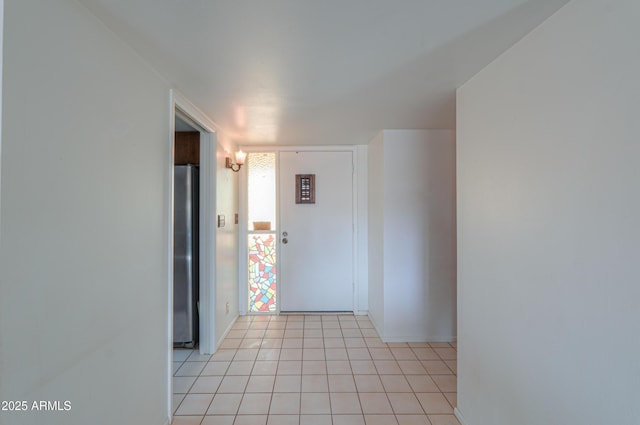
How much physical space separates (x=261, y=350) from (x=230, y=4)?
8.84 ft

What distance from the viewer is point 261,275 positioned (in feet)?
12.0

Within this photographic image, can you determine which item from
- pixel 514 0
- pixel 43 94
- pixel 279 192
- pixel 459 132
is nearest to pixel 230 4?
pixel 43 94

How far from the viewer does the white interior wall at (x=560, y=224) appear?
84cm

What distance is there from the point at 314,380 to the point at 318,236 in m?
1.75

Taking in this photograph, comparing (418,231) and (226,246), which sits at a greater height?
(418,231)

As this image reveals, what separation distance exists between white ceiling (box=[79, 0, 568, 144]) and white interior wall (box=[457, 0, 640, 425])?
0.72 ft

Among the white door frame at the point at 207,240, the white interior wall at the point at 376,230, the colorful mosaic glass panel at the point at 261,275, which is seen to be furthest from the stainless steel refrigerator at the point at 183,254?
the white interior wall at the point at 376,230

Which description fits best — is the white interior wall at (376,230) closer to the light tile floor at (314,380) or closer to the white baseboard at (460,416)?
the light tile floor at (314,380)

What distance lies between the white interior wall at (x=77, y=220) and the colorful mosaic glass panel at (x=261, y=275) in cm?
204

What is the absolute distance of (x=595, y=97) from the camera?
3.04ft

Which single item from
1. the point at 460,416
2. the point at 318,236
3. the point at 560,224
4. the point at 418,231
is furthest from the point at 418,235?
the point at 560,224

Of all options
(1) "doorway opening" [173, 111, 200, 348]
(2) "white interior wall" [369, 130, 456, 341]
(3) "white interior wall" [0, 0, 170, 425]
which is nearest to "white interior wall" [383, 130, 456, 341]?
(2) "white interior wall" [369, 130, 456, 341]

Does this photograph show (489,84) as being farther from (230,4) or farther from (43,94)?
(43,94)

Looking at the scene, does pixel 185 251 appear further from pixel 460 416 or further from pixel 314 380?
pixel 460 416
